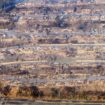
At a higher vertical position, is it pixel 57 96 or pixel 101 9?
pixel 101 9

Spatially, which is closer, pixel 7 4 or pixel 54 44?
pixel 54 44

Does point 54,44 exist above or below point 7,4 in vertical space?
below

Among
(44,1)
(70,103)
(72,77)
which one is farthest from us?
(44,1)

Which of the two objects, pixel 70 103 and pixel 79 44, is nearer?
pixel 70 103

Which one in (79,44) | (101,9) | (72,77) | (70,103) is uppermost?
(101,9)

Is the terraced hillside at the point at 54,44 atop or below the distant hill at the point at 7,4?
below

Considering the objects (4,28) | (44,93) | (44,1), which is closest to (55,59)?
(44,93)

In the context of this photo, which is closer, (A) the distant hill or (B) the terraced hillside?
(B) the terraced hillside

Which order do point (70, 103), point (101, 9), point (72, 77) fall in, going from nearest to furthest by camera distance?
1. point (70, 103)
2. point (72, 77)
3. point (101, 9)

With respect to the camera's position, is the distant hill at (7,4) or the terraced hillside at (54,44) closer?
the terraced hillside at (54,44)

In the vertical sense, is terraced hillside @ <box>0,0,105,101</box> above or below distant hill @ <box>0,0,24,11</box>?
below

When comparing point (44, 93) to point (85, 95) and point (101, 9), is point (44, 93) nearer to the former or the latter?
point (85, 95)
